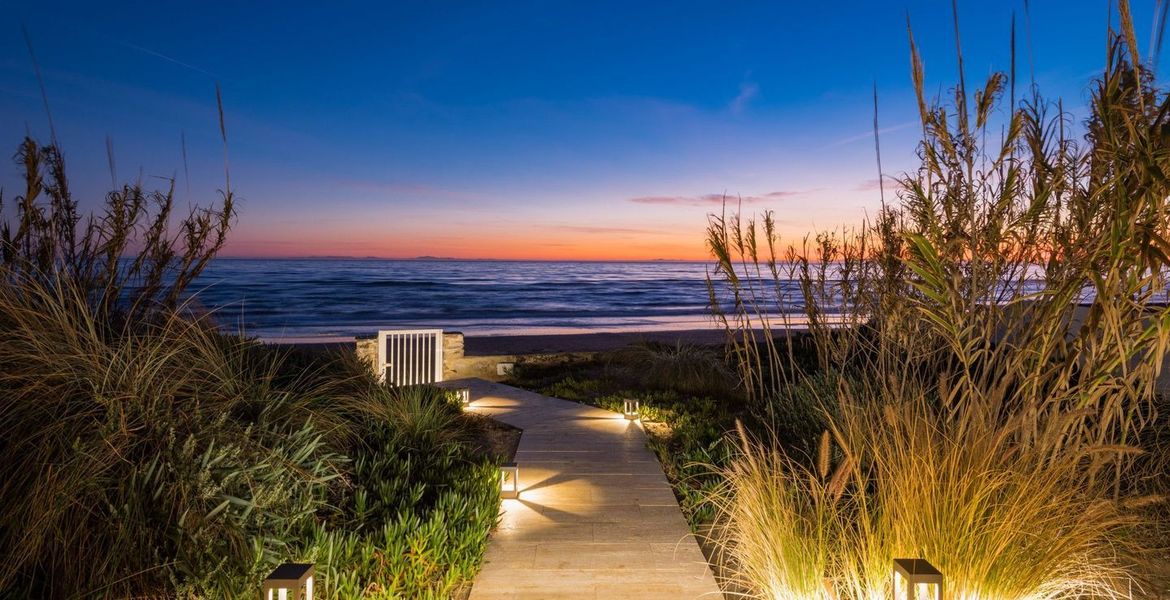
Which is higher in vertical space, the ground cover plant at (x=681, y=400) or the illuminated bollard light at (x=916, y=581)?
the illuminated bollard light at (x=916, y=581)

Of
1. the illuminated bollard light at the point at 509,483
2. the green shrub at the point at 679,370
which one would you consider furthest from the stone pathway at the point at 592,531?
the green shrub at the point at 679,370

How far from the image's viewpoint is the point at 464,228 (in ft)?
73.8

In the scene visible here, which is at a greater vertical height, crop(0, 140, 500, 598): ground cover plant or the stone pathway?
crop(0, 140, 500, 598): ground cover plant

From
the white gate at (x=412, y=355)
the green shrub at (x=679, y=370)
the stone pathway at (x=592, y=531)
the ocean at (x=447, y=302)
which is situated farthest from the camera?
the ocean at (x=447, y=302)

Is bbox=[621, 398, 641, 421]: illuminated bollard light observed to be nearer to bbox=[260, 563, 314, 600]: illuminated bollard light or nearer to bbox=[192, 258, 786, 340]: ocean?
bbox=[260, 563, 314, 600]: illuminated bollard light

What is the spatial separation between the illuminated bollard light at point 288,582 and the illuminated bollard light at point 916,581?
6.08 ft

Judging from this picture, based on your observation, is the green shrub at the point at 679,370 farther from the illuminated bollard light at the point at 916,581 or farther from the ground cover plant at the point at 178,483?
the illuminated bollard light at the point at 916,581

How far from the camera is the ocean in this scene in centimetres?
1967

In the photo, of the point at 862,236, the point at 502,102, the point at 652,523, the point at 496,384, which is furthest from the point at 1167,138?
the point at 502,102

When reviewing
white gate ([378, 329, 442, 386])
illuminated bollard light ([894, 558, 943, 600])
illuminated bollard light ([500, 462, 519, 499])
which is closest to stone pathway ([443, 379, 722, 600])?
illuminated bollard light ([500, 462, 519, 499])

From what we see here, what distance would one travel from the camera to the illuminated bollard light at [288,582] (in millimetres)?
1619

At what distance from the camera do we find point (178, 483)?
2207 millimetres

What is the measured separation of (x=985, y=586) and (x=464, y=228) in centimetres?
2184

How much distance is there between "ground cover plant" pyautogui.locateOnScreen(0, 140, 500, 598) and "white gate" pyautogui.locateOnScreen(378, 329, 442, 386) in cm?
431
